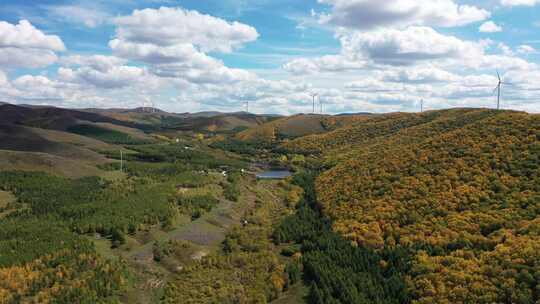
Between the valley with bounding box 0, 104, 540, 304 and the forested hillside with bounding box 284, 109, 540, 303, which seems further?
the valley with bounding box 0, 104, 540, 304

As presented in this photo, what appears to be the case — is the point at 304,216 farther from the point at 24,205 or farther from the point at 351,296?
the point at 24,205

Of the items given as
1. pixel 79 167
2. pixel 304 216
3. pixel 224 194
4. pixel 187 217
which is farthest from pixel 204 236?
pixel 79 167

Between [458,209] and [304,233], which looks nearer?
[458,209]

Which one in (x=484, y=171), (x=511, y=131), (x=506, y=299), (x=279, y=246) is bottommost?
(x=279, y=246)

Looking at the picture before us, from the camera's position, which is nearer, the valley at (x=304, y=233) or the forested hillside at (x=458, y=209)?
the forested hillside at (x=458, y=209)

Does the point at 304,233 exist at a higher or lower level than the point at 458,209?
lower

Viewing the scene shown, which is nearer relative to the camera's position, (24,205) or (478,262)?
(478,262)

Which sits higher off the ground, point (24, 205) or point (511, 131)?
point (511, 131)

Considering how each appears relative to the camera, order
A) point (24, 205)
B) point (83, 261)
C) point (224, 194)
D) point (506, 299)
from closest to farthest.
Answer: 1. point (506, 299)
2. point (83, 261)
3. point (24, 205)
4. point (224, 194)
